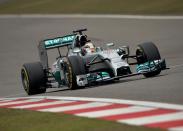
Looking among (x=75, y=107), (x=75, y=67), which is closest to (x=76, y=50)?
(x=75, y=67)

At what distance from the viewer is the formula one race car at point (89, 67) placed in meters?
15.3

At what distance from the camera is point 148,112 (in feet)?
30.2

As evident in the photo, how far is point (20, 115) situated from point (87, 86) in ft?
18.6

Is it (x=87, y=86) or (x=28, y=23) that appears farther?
(x=28, y=23)

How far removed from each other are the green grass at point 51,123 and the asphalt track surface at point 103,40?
1969 mm

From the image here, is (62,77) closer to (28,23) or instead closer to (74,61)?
(74,61)

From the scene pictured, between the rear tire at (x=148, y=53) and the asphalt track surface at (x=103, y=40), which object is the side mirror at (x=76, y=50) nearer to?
the asphalt track surface at (x=103, y=40)

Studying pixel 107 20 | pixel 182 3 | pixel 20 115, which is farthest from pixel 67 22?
pixel 20 115

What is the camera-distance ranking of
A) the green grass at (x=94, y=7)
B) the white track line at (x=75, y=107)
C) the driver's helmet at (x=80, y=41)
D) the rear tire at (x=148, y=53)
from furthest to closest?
the green grass at (x=94, y=7)
the driver's helmet at (x=80, y=41)
the rear tire at (x=148, y=53)
the white track line at (x=75, y=107)

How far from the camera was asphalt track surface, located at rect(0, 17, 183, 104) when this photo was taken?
13.2 meters

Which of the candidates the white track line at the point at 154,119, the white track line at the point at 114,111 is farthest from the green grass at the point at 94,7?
the white track line at the point at 154,119

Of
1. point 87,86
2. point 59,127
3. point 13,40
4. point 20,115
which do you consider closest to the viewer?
point 59,127

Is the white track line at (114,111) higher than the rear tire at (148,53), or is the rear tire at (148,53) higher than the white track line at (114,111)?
the rear tire at (148,53)

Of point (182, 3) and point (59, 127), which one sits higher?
point (182, 3)
